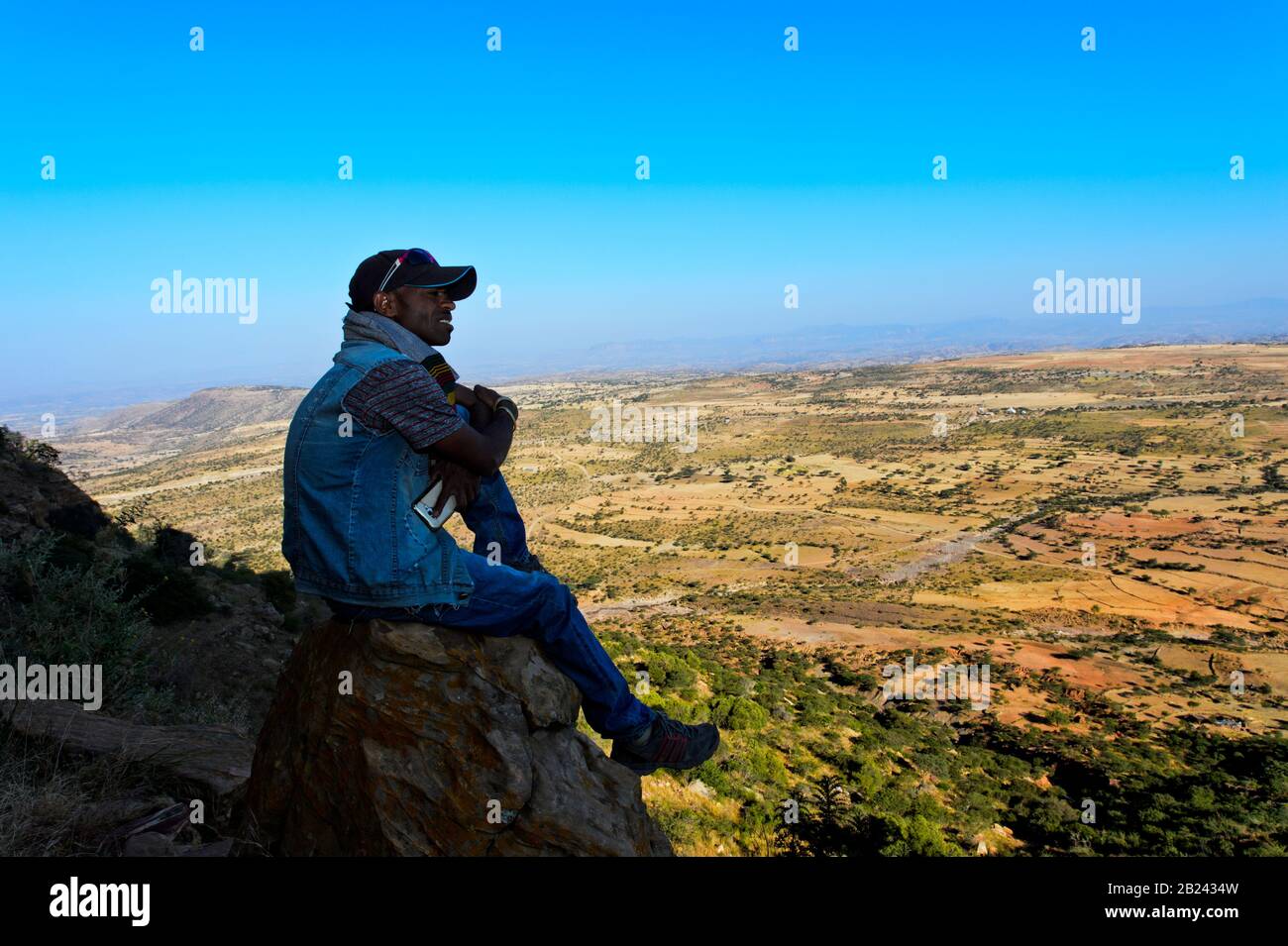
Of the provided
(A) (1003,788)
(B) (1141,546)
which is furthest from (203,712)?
(B) (1141,546)

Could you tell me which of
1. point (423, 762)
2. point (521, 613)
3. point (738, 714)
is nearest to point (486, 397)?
point (521, 613)

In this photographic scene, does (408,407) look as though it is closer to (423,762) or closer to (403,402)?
(403,402)

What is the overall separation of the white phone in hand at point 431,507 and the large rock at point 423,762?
689mm

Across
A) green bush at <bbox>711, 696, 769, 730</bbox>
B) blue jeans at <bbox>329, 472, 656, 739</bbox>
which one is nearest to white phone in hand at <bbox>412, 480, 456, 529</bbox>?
blue jeans at <bbox>329, 472, 656, 739</bbox>

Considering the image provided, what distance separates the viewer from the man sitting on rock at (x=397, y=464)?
2.69 meters

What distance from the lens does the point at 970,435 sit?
293 ft

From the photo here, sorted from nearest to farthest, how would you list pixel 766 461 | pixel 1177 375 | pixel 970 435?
pixel 766 461 < pixel 970 435 < pixel 1177 375

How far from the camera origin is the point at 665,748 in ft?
12.5

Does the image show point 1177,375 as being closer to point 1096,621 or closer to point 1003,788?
point 1096,621

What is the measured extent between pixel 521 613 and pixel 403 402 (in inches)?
48.0

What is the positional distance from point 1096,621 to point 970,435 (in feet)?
208

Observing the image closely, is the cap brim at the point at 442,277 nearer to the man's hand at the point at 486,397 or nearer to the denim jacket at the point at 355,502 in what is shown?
the denim jacket at the point at 355,502

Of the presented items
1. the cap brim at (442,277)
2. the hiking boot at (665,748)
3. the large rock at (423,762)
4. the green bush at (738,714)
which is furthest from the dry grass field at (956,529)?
the cap brim at (442,277)

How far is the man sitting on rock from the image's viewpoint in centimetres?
269
